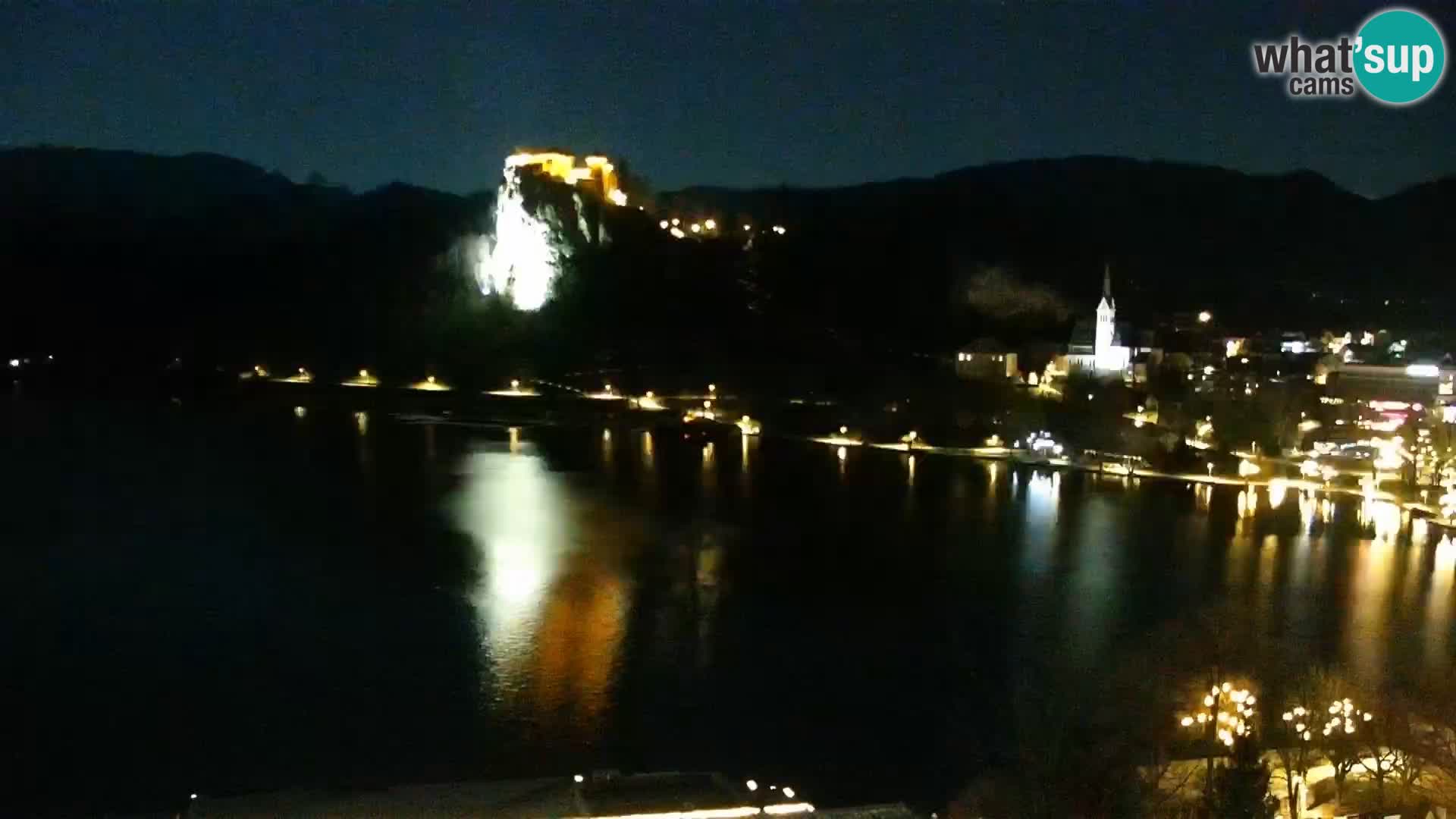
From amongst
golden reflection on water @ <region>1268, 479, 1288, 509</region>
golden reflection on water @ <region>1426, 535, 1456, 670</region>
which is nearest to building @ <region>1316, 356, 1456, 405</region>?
golden reflection on water @ <region>1268, 479, 1288, 509</region>

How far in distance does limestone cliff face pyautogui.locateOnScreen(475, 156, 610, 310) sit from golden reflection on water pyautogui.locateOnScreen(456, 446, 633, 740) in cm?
632

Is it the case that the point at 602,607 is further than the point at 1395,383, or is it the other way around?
the point at 1395,383

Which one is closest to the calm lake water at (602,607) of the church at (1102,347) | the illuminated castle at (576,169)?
the church at (1102,347)

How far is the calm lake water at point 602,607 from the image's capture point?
13.5 ft

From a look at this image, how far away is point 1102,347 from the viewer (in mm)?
15195

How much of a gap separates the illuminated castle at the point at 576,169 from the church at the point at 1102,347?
6.46 meters

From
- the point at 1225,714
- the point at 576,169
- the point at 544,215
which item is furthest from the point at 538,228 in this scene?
the point at 1225,714

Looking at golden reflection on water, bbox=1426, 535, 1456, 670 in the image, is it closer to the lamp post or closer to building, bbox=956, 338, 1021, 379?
the lamp post

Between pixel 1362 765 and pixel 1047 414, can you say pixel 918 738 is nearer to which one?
pixel 1362 765

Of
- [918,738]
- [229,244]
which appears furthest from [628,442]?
[229,244]

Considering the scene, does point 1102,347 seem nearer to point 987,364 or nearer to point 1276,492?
point 987,364

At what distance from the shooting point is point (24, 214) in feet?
78.7

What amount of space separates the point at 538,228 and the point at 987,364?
6116 mm

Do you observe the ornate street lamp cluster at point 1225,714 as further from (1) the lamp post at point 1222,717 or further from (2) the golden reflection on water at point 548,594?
(2) the golden reflection on water at point 548,594
